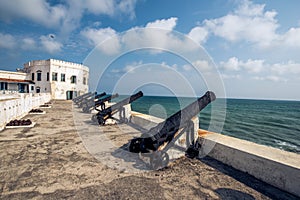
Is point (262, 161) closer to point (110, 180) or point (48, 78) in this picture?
point (110, 180)

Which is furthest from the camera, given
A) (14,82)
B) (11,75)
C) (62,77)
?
(62,77)

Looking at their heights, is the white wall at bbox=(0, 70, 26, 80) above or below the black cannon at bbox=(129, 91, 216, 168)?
above

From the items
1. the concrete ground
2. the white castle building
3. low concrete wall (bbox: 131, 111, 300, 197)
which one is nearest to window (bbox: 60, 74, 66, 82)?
the white castle building

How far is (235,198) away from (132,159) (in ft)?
8.10

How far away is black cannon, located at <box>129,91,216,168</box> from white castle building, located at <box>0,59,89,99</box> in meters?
34.6

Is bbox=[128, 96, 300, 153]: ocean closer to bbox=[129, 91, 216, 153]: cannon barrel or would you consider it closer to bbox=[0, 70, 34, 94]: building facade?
bbox=[129, 91, 216, 153]: cannon barrel

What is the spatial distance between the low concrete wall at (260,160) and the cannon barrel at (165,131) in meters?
0.78

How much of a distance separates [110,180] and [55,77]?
35773mm

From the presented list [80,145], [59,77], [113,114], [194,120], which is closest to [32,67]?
[59,77]

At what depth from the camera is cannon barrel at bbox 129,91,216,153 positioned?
400cm

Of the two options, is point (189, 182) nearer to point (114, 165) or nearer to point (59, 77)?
point (114, 165)

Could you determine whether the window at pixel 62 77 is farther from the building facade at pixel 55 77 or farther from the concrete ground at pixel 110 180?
the concrete ground at pixel 110 180

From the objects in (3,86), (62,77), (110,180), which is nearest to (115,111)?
(110,180)

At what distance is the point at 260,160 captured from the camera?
10.4 feet
